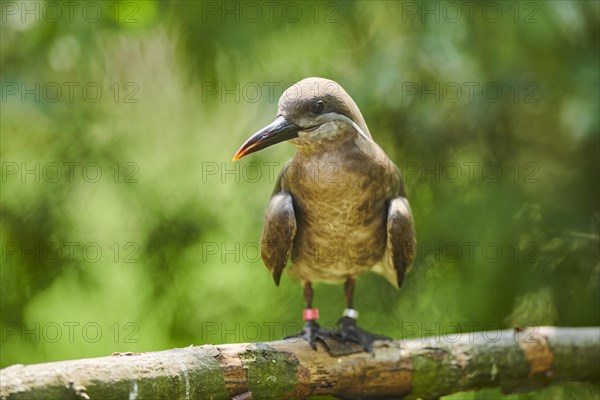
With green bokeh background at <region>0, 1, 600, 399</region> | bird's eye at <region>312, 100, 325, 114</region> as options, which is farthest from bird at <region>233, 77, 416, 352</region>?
green bokeh background at <region>0, 1, 600, 399</region>

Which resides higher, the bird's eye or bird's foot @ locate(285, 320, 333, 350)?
the bird's eye

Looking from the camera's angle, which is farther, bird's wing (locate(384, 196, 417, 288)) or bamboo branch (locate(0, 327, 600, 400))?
bird's wing (locate(384, 196, 417, 288))

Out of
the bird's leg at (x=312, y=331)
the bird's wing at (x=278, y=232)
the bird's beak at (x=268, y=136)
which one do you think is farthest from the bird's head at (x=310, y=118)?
the bird's leg at (x=312, y=331)

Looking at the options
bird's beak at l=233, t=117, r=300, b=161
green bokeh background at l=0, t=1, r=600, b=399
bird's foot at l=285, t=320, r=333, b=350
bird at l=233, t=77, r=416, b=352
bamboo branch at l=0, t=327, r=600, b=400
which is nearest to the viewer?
bamboo branch at l=0, t=327, r=600, b=400

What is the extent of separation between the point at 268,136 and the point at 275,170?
132 centimetres

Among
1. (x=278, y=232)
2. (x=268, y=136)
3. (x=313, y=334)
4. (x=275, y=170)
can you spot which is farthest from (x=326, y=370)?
(x=275, y=170)

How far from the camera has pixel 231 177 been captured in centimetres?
468

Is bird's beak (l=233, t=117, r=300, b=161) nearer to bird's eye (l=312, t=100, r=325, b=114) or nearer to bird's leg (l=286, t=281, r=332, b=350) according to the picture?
bird's eye (l=312, t=100, r=325, b=114)

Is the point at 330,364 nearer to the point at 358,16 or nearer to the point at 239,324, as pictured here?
the point at 239,324

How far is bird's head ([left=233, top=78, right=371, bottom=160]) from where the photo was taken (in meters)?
3.17

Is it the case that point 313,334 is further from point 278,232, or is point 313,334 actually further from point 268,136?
point 268,136

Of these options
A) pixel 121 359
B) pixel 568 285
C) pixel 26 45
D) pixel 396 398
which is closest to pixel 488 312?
pixel 568 285

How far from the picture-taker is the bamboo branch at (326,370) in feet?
8.11

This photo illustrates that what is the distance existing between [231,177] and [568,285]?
6.21 feet
